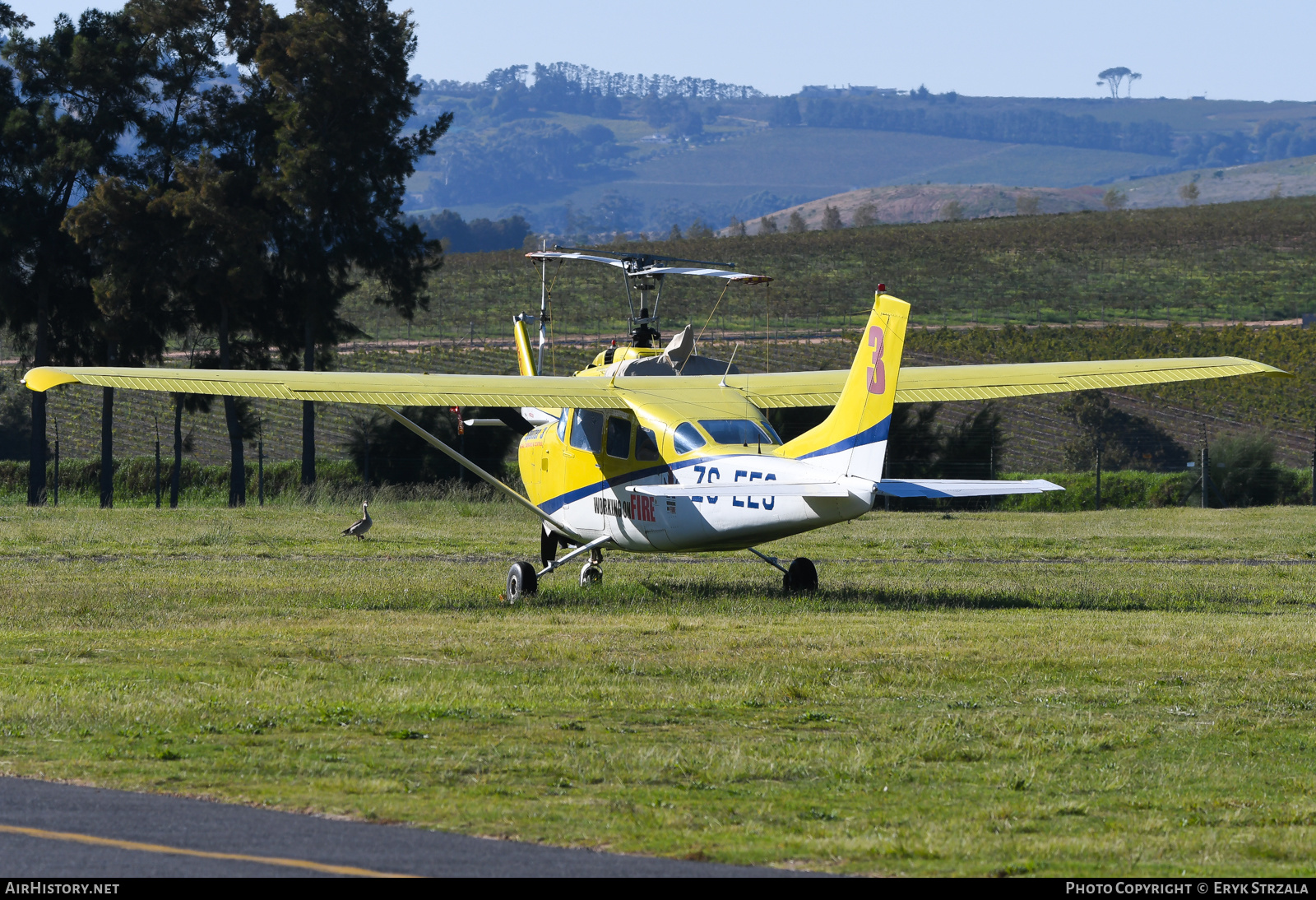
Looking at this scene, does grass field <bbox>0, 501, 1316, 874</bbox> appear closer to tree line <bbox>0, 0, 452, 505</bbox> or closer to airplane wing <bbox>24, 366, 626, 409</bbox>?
airplane wing <bbox>24, 366, 626, 409</bbox>

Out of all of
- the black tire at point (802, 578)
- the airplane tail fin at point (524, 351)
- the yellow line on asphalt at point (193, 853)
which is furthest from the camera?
the airplane tail fin at point (524, 351)

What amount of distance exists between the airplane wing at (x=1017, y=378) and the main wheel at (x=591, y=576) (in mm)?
3135

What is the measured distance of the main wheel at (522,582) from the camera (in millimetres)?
18375

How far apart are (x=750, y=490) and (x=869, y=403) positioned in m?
1.89

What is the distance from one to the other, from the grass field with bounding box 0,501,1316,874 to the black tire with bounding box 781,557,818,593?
0.44 meters

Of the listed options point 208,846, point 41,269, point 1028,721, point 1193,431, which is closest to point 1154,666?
point 1028,721

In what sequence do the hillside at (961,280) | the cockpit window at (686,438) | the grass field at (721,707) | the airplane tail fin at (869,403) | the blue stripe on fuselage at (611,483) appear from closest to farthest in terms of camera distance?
the grass field at (721,707) → the airplane tail fin at (869,403) → the cockpit window at (686,438) → the blue stripe on fuselage at (611,483) → the hillside at (961,280)

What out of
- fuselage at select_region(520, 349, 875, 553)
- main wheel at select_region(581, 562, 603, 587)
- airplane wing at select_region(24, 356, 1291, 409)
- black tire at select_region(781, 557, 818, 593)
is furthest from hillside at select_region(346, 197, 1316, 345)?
black tire at select_region(781, 557, 818, 593)

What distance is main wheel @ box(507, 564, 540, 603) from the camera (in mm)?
18375

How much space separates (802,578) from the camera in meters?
18.4

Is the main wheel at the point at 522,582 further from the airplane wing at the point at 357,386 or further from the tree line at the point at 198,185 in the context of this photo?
the tree line at the point at 198,185

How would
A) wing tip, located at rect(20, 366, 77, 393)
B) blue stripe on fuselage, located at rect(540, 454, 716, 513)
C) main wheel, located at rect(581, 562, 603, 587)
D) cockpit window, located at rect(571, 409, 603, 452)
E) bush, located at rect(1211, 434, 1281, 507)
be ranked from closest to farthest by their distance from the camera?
1. wing tip, located at rect(20, 366, 77, 393)
2. blue stripe on fuselage, located at rect(540, 454, 716, 513)
3. cockpit window, located at rect(571, 409, 603, 452)
4. main wheel, located at rect(581, 562, 603, 587)
5. bush, located at rect(1211, 434, 1281, 507)

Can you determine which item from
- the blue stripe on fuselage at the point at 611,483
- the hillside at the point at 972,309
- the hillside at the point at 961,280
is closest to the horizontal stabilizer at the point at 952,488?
the blue stripe on fuselage at the point at 611,483

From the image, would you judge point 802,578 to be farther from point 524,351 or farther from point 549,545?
point 524,351
